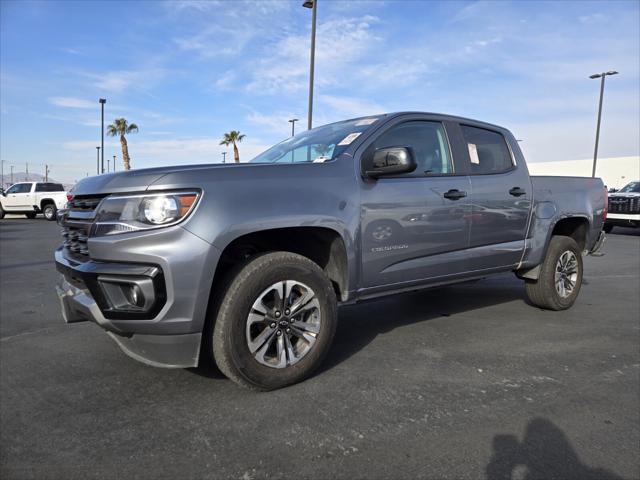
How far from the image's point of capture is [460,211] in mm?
3861

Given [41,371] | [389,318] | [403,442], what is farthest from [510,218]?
[41,371]

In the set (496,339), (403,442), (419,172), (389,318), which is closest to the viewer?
(403,442)

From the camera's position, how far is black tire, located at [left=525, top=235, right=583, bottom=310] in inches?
191

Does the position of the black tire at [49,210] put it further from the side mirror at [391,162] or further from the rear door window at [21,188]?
the side mirror at [391,162]

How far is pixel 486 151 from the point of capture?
442cm

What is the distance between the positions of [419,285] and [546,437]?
1.56 m

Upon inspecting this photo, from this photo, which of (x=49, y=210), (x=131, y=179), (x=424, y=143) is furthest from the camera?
(x=49, y=210)

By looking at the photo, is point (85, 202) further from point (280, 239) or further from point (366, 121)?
point (366, 121)

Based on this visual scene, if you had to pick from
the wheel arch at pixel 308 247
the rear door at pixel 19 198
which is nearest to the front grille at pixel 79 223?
the wheel arch at pixel 308 247

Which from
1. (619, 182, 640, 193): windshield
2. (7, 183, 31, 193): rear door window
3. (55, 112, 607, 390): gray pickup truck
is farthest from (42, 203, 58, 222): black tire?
(619, 182, 640, 193): windshield

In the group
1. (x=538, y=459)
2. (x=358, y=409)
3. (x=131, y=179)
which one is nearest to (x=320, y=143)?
(x=131, y=179)

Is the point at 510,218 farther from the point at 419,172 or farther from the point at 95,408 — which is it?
the point at 95,408

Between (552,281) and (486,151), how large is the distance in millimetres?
1599

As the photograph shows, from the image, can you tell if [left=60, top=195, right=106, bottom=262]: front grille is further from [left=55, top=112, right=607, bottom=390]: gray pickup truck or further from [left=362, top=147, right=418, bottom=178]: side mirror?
[left=362, top=147, right=418, bottom=178]: side mirror
